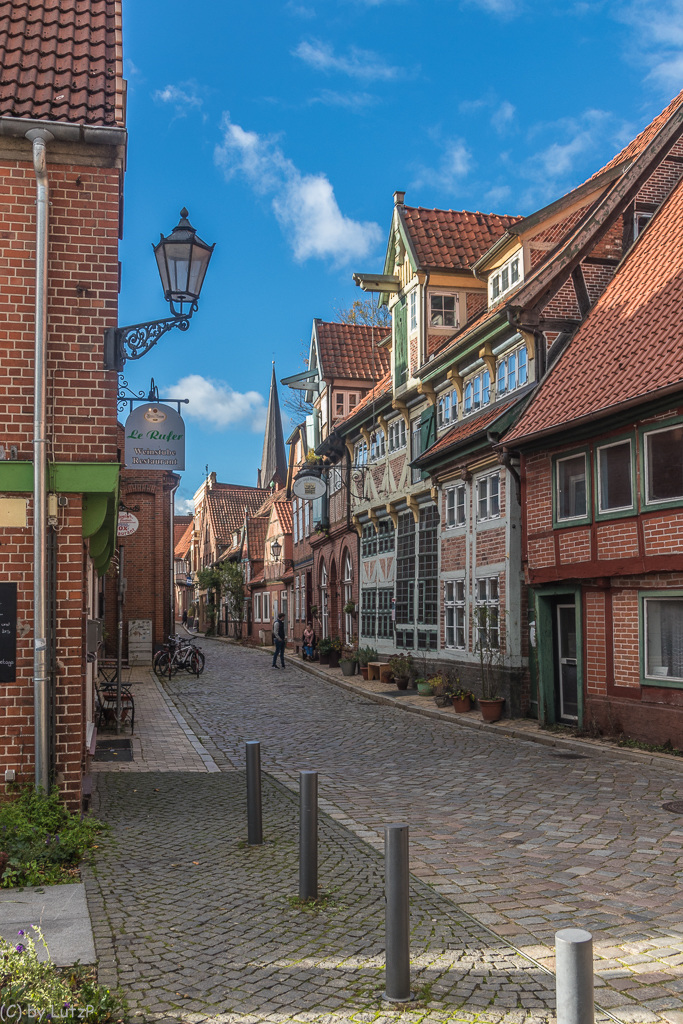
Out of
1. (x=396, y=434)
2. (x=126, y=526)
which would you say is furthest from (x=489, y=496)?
(x=396, y=434)

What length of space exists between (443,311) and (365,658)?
9939 millimetres

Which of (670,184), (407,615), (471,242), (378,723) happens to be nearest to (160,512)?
(407,615)

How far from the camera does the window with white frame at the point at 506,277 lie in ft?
61.5

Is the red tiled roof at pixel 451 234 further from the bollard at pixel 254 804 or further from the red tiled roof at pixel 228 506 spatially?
the red tiled roof at pixel 228 506

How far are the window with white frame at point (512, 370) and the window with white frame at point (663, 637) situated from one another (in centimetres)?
558

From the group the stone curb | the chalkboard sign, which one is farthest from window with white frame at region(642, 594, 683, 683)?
the chalkboard sign

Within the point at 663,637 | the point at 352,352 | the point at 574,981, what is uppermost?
the point at 352,352

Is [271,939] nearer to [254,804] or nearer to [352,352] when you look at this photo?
[254,804]

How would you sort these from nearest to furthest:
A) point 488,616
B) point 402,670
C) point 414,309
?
point 488,616
point 402,670
point 414,309

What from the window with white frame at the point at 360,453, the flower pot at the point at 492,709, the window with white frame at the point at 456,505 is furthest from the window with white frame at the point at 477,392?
the window with white frame at the point at 360,453

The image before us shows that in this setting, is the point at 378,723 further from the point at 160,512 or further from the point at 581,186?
the point at 160,512

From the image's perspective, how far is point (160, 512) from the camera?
3212 centimetres

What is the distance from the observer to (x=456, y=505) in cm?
2041

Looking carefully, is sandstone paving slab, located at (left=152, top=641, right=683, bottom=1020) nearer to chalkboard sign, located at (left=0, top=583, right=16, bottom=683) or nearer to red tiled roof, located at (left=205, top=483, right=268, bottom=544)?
chalkboard sign, located at (left=0, top=583, right=16, bottom=683)
